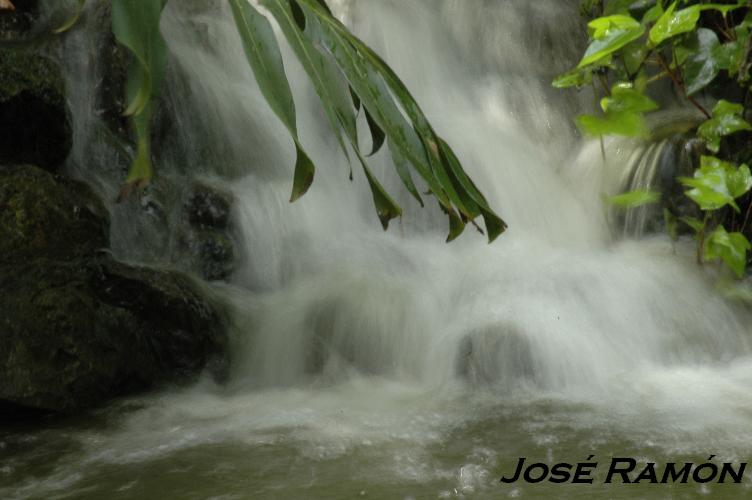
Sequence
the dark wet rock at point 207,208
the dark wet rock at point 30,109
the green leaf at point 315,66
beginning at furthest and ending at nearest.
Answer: the dark wet rock at point 207,208, the dark wet rock at point 30,109, the green leaf at point 315,66

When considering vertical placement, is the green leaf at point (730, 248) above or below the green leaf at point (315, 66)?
below

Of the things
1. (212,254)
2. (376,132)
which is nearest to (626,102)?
(212,254)

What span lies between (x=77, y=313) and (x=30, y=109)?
82 centimetres

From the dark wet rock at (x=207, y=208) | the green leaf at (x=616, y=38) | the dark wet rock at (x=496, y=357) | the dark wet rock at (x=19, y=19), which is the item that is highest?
the dark wet rock at (x=19, y=19)

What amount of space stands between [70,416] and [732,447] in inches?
75.4

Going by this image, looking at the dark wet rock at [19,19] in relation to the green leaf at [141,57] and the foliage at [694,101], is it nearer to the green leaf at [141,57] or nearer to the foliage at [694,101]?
the foliage at [694,101]

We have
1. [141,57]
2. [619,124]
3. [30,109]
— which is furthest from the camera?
[619,124]

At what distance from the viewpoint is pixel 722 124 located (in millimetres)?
3287

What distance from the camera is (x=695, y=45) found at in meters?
3.36

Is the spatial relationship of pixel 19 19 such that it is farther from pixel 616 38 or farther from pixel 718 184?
pixel 718 184

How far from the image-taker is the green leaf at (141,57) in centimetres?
68

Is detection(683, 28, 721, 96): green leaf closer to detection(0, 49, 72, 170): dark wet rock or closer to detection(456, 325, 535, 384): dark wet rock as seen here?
detection(456, 325, 535, 384): dark wet rock

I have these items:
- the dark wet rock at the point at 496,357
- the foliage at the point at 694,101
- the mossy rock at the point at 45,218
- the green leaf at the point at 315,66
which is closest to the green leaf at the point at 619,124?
the foliage at the point at 694,101

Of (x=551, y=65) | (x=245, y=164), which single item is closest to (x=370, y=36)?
(x=551, y=65)
